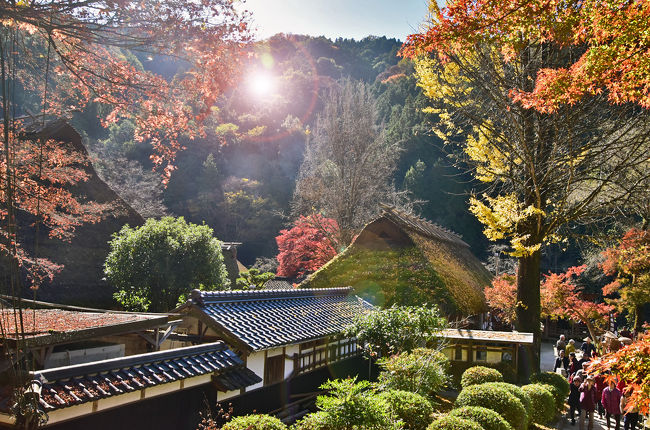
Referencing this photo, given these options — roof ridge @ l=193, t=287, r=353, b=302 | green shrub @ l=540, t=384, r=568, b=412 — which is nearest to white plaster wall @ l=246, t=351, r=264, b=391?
roof ridge @ l=193, t=287, r=353, b=302

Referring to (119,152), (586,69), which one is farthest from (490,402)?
(119,152)

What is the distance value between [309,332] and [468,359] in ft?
16.3

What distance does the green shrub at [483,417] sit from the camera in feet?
20.0

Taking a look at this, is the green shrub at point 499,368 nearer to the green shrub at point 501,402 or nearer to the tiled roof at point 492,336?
the tiled roof at point 492,336

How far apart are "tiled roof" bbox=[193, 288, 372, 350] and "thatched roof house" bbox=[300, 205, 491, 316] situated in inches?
112

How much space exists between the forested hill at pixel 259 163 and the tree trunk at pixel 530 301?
59.9 feet

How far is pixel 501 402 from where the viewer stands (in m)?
7.04

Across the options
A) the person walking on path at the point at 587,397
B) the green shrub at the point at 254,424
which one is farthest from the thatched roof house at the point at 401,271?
the green shrub at the point at 254,424

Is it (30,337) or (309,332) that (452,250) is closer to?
(309,332)

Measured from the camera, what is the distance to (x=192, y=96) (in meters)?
5.91

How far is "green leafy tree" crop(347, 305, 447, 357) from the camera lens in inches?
356

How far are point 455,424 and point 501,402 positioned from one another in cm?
177

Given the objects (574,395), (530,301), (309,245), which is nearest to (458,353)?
(530,301)

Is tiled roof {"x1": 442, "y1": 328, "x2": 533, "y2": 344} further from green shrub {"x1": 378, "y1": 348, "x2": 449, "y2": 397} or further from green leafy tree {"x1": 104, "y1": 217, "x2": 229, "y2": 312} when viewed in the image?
green leafy tree {"x1": 104, "y1": 217, "x2": 229, "y2": 312}
